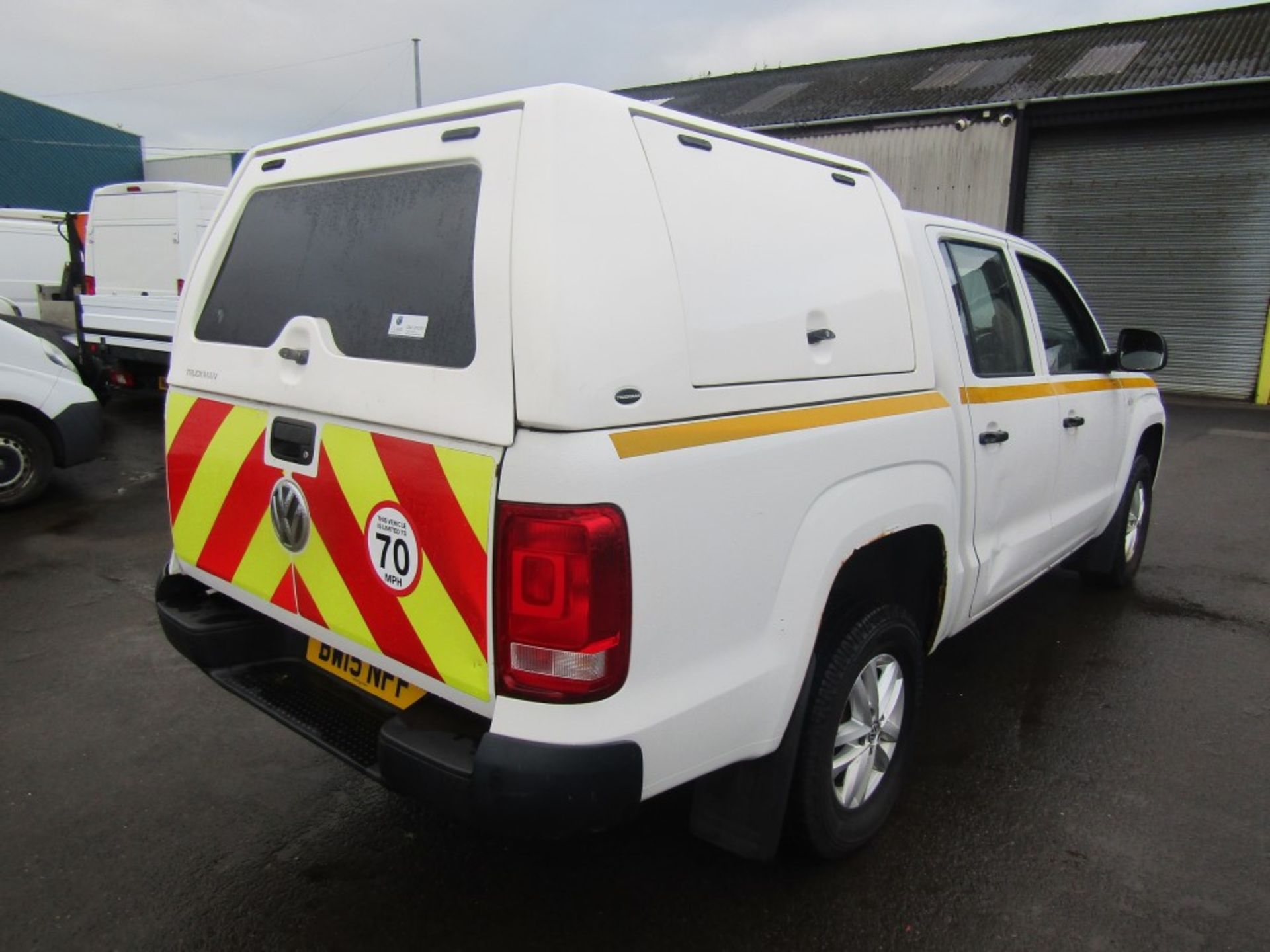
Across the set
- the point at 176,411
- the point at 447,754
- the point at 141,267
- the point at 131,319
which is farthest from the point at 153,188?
the point at 447,754

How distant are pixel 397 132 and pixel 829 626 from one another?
1716mm

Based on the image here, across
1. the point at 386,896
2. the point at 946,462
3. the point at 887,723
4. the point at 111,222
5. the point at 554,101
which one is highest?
the point at 111,222

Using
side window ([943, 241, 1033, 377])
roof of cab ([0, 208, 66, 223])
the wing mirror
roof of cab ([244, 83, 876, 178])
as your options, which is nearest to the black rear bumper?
roof of cab ([244, 83, 876, 178])

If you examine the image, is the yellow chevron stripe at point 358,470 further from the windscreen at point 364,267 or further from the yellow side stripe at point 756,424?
the yellow side stripe at point 756,424

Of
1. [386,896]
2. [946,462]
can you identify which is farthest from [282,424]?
[946,462]

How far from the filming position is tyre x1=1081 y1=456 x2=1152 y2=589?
4688 millimetres

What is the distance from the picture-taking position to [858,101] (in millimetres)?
16594

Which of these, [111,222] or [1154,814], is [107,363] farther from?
[1154,814]

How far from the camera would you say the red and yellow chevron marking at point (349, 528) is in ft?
6.28

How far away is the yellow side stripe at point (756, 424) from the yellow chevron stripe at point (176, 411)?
1553mm

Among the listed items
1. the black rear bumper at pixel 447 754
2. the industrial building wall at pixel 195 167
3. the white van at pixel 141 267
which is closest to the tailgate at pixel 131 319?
the white van at pixel 141 267

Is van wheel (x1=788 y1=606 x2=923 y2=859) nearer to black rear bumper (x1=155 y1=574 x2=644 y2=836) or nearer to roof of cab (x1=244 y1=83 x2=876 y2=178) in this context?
black rear bumper (x1=155 y1=574 x2=644 y2=836)

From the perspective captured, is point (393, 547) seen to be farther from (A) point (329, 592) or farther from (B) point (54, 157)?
(B) point (54, 157)

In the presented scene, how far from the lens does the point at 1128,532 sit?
499 centimetres
